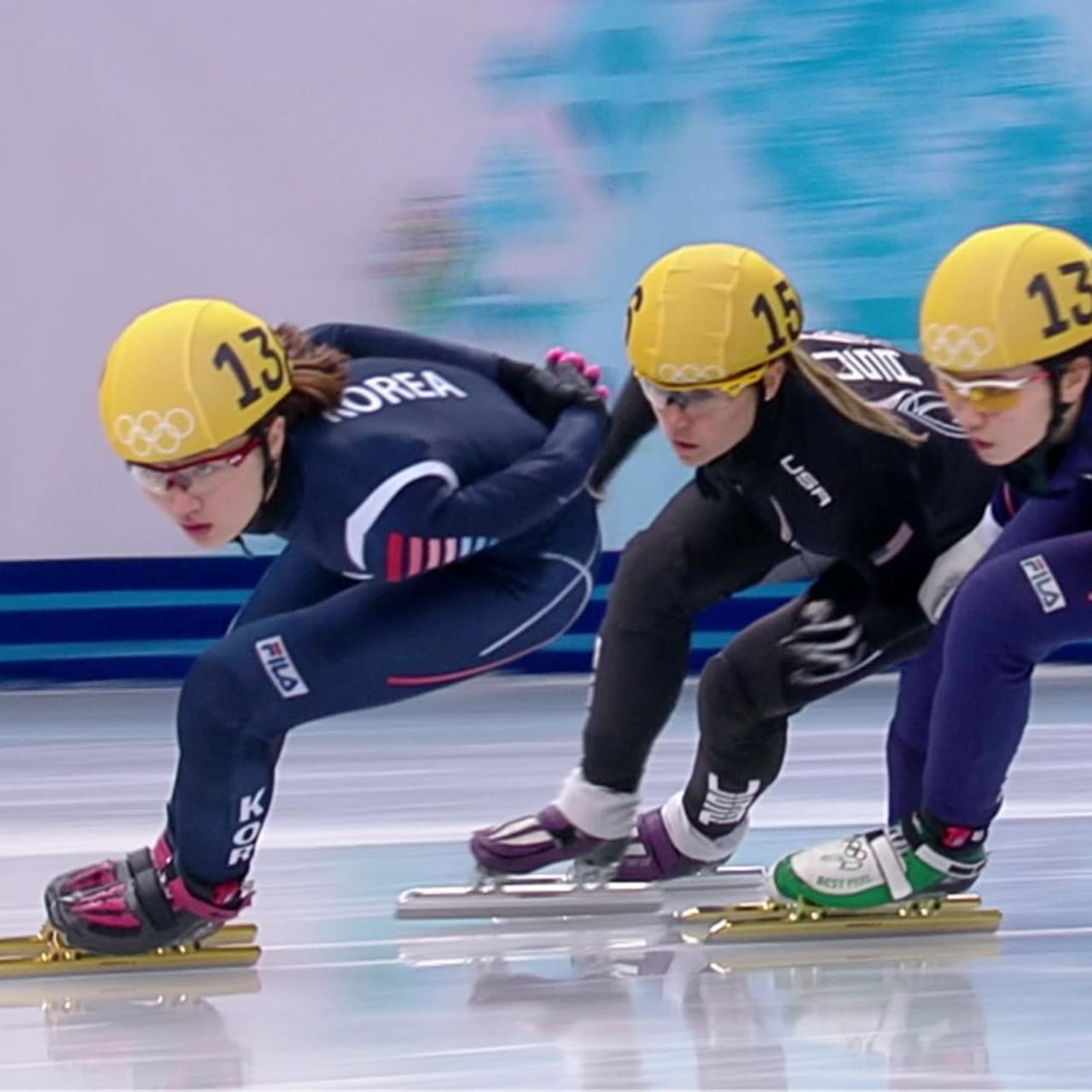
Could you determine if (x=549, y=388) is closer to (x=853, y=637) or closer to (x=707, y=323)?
(x=707, y=323)

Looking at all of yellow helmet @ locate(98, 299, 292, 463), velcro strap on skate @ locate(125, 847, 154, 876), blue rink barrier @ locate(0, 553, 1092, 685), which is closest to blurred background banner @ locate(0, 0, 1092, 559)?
blue rink barrier @ locate(0, 553, 1092, 685)

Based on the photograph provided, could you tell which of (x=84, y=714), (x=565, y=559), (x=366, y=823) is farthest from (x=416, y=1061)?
(x=84, y=714)

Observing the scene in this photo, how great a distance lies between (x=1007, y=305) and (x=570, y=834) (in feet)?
3.82

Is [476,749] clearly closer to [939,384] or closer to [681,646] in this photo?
[681,646]

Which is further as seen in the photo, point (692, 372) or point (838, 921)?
point (838, 921)

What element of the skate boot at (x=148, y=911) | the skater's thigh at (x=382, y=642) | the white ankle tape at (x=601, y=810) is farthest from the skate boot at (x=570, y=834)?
the skate boot at (x=148, y=911)

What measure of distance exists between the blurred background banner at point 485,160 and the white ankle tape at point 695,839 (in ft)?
7.67

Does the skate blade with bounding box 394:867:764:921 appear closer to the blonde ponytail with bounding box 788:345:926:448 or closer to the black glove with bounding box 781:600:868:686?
the black glove with bounding box 781:600:868:686

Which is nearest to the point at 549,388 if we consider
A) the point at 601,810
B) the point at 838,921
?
the point at 601,810

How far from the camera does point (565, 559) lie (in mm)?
3371

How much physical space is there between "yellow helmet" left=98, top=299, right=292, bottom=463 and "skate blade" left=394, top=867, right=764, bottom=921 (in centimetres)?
94

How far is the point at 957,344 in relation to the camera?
2939 millimetres

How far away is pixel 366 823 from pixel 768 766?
1044 millimetres

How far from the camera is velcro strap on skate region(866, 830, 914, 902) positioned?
323cm
